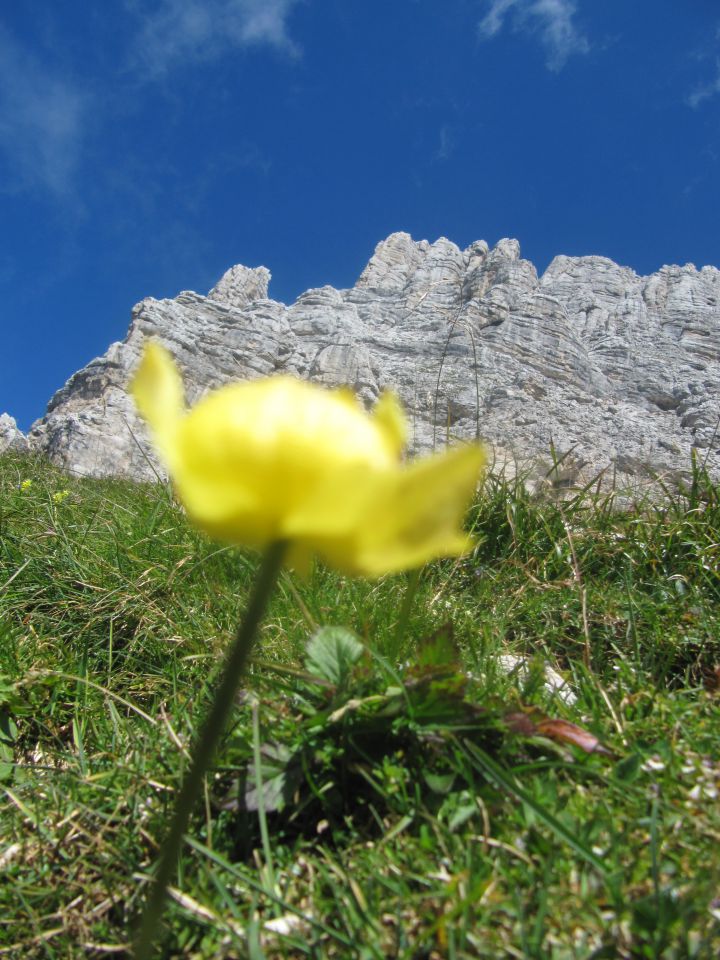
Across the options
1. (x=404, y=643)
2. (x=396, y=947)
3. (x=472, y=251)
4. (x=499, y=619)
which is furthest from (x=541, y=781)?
(x=472, y=251)

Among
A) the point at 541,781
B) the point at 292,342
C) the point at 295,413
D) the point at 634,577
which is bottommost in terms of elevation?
the point at 541,781

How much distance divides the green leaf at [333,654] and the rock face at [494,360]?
24.9 ft

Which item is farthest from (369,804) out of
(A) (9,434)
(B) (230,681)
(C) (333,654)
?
(A) (9,434)

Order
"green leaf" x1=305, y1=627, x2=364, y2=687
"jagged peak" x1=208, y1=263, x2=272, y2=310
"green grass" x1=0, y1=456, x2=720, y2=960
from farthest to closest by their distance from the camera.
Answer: "jagged peak" x1=208, y1=263, x2=272, y2=310, "green leaf" x1=305, y1=627, x2=364, y2=687, "green grass" x1=0, y1=456, x2=720, y2=960

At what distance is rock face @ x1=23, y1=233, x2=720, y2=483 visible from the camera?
11977 mm

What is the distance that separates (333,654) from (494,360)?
13.1 metres

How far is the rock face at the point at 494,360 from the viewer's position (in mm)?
11977

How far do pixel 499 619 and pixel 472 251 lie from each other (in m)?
29.6

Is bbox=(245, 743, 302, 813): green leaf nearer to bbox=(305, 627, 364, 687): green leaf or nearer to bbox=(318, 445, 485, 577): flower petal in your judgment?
bbox=(305, 627, 364, 687): green leaf

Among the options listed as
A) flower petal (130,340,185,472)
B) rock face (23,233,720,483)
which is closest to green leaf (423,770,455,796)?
flower petal (130,340,185,472)

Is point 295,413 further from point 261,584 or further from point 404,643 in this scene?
point 404,643

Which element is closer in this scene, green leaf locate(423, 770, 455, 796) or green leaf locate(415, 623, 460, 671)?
green leaf locate(423, 770, 455, 796)

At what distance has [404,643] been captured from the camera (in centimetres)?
207

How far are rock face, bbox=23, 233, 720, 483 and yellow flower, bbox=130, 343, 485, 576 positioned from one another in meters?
8.30
